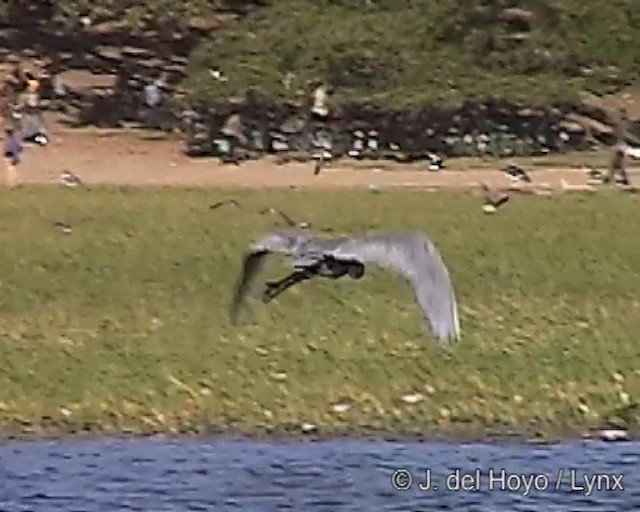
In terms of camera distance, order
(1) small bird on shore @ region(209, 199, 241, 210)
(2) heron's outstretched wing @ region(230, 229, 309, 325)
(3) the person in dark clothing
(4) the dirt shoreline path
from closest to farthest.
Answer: (2) heron's outstretched wing @ region(230, 229, 309, 325) → (1) small bird on shore @ region(209, 199, 241, 210) → (4) the dirt shoreline path → (3) the person in dark clothing

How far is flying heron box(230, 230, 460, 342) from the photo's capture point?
9.53 meters

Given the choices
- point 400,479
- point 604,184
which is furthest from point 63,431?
point 604,184

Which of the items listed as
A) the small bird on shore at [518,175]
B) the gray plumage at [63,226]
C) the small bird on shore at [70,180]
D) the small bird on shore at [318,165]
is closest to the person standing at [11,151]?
the small bird on shore at [70,180]

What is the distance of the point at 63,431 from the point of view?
10883 mm

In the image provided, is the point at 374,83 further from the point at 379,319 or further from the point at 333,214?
the point at 379,319

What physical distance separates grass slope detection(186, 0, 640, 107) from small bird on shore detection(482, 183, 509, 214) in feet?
27.0

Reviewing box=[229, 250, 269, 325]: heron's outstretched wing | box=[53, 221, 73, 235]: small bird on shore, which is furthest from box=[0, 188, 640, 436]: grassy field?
box=[229, 250, 269, 325]: heron's outstretched wing

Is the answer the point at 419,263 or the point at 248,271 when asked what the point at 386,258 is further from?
the point at 248,271

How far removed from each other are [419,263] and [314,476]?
0.98 metres

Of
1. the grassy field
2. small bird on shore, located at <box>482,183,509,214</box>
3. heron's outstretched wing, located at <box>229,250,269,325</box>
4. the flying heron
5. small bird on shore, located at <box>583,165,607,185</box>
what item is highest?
the flying heron

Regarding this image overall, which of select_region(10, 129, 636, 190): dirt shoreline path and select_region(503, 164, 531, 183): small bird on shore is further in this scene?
select_region(10, 129, 636, 190): dirt shoreline path

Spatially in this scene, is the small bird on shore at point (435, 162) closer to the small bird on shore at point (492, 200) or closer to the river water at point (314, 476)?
the small bird on shore at point (492, 200)

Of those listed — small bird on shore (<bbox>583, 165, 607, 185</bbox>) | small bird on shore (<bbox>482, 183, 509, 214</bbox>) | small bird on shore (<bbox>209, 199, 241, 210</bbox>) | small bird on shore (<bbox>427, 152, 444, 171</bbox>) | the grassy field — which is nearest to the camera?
the grassy field

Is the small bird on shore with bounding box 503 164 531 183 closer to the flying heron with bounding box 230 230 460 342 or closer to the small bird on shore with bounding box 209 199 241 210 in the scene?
the small bird on shore with bounding box 209 199 241 210
